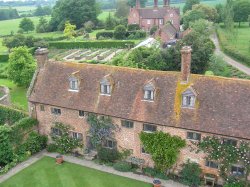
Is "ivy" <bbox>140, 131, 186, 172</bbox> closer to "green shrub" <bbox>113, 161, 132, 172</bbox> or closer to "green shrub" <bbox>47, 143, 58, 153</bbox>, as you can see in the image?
"green shrub" <bbox>113, 161, 132, 172</bbox>

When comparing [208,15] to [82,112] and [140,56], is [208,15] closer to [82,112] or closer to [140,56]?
[140,56]

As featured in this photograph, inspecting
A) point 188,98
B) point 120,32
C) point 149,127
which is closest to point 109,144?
point 149,127

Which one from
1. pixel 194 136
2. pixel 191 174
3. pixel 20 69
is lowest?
pixel 191 174

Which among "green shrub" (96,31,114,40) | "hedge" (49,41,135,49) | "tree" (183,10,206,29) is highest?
"tree" (183,10,206,29)

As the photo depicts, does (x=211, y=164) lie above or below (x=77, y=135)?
below

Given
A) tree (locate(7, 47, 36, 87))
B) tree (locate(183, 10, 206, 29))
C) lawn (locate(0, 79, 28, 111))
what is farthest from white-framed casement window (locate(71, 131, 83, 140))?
tree (locate(183, 10, 206, 29))

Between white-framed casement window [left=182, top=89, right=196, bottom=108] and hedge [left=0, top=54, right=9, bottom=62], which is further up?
white-framed casement window [left=182, top=89, right=196, bottom=108]

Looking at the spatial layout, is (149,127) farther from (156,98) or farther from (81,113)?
(81,113)
